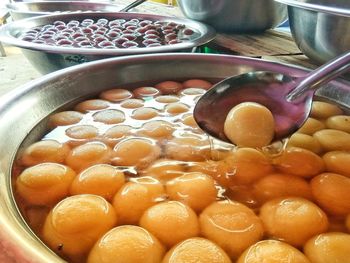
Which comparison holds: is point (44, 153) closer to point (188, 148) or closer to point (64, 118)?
point (64, 118)

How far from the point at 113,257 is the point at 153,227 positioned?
0.08 meters

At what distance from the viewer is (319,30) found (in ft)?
3.42

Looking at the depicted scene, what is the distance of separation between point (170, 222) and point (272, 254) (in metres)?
0.15

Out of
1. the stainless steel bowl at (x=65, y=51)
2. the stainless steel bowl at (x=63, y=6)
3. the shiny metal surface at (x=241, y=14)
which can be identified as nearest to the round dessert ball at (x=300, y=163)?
the stainless steel bowl at (x=65, y=51)

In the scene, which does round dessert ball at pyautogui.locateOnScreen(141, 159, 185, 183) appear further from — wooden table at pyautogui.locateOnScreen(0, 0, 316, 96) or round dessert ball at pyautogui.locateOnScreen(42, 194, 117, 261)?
wooden table at pyautogui.locateOnScreen(0, 0, 316, 96)

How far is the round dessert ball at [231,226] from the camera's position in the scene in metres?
0.50

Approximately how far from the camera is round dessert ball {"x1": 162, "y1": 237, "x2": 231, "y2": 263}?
1.51 feet

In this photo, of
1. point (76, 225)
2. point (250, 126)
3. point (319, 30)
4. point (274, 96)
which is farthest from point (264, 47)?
point (76, 225)

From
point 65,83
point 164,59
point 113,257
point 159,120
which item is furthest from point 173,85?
point 113,257

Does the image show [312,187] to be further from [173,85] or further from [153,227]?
[173,85]

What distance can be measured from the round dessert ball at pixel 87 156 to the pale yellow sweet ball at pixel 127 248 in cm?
20

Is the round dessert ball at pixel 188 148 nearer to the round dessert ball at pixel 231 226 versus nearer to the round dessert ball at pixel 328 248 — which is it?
the round dessert ball at pixel 231 226

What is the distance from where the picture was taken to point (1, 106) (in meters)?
0.65

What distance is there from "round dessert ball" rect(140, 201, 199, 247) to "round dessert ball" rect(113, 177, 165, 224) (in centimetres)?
2
